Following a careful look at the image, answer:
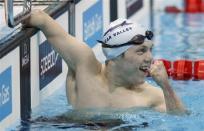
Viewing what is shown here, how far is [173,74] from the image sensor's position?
7.46 meters

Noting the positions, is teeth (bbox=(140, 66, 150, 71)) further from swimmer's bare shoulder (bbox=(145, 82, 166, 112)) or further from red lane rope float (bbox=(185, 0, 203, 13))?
red lane rope float (bbox=(185, 0, 203, 13))

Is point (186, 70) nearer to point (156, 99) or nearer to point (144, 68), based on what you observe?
point (156, 99)

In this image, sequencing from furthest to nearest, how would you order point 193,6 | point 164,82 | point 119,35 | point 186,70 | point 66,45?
1. point 193,6
2. point 186,70
3. point 66,45
4. point 119,35
5. point 164,82

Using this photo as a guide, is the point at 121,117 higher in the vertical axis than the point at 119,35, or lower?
lower

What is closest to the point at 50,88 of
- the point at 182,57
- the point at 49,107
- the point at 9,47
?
the point at 49,107

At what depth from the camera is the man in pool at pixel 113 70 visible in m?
5.47

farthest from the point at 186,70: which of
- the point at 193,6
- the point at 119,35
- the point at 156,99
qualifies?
the point at 193,6

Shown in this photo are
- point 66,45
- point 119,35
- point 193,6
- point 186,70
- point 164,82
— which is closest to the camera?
point 164,82

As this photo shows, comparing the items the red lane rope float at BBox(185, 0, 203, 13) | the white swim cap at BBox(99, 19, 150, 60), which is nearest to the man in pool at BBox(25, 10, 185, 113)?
the white swim cap at BBox(99, 19, 150, 60)

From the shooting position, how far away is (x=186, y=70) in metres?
7.49

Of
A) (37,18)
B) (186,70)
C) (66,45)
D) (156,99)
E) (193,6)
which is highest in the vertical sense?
(193,6)

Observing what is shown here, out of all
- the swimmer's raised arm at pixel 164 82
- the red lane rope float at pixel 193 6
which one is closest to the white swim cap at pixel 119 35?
the swimmer's raised arm at pixel 164 82

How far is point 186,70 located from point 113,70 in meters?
2.03

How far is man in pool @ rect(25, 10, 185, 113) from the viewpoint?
547 centimetres
